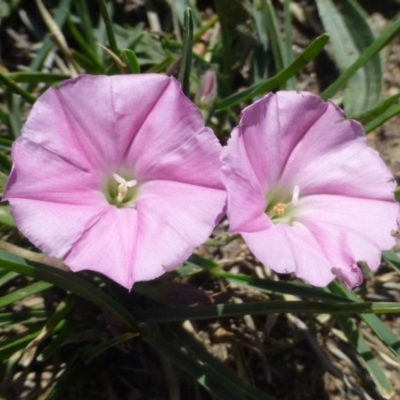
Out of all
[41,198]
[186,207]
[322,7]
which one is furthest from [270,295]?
[322,7]

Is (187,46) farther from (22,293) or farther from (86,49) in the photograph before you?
(22,293)

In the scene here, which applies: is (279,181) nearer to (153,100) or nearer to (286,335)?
(153,100)

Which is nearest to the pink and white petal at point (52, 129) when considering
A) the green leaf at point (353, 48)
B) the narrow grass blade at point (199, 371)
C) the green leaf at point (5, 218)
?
the green leaf at point (5, 218)

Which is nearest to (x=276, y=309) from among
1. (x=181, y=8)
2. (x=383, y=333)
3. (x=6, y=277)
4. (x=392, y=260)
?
(x=383, y=333)

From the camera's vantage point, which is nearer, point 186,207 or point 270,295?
point 186,207

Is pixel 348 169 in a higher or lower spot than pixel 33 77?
lower

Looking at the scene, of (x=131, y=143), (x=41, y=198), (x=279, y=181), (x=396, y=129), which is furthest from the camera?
(x=396, y=129)
